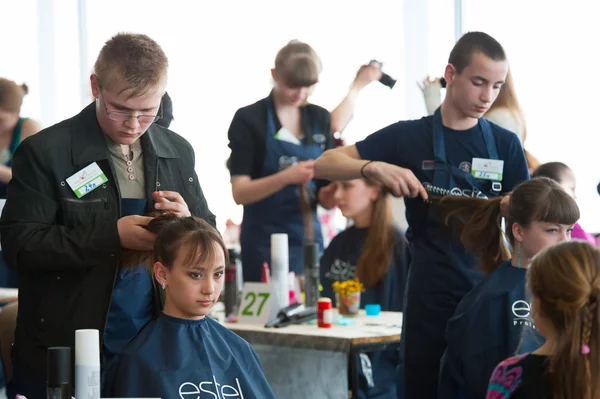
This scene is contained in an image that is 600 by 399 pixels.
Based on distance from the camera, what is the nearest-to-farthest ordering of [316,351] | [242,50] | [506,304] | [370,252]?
1. [506,304]
2. [316,351]
3. [370,252]
4. [242,50]

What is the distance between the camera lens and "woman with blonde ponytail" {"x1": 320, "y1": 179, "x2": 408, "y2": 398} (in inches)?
161

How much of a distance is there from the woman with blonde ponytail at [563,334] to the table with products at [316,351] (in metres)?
1.10

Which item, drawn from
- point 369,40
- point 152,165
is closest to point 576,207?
point 152,165

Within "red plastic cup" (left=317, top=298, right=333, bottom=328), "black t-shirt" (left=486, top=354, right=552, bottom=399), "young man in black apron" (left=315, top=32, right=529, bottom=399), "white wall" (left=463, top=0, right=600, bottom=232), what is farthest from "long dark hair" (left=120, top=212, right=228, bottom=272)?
"white wall" (left=463, top=0, right=600, bottom=232)

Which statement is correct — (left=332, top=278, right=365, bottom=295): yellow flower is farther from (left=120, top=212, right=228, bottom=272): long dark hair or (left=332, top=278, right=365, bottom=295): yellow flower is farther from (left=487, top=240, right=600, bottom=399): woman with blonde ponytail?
(left=487, top=240, right=600, bottom=399): woman with blonde ponytail

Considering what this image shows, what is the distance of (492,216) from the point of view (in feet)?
9.27

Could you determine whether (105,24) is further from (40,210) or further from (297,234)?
(40,210)

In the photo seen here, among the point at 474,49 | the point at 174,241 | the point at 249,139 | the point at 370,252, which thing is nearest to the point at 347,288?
the point at 370,252

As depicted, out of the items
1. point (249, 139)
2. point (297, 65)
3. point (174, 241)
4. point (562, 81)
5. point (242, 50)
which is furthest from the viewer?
point (242, 50)

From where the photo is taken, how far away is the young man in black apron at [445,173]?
2820mm

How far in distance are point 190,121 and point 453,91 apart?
13.1ft

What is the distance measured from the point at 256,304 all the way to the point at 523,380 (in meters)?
1.72

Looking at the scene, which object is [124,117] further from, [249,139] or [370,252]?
[370,252]

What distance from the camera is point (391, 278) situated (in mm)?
4125
